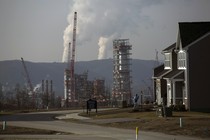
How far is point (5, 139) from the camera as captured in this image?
2708cm

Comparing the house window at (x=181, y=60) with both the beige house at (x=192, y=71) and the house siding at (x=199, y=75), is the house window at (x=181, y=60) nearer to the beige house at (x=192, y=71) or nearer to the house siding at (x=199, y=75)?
the beige house at (x=192, y=71)

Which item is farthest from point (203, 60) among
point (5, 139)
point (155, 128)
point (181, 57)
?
point (5, 139)

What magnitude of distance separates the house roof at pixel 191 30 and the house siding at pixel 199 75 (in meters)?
0.77

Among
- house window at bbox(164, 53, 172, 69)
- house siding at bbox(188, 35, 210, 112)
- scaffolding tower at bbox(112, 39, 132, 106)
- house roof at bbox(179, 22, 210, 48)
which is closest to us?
house siding at bbox(188, 35, 210, 112)

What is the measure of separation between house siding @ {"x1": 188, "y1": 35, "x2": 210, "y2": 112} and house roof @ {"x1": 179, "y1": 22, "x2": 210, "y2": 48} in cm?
77

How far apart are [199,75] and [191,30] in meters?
5.43

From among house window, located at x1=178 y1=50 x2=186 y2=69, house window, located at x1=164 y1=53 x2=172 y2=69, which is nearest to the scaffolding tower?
house window, located at x1=164 y1=53 x2=172 y2=69

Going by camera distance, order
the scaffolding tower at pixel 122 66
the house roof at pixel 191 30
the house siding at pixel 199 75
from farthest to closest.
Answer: the scaffolding tower at pixel 122 66 → the house roof at pixel 191 30 → the house siding at pixel 199 75

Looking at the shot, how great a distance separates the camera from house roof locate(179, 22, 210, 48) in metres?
47.9

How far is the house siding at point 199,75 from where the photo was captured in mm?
47125

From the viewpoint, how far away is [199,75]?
47281mm

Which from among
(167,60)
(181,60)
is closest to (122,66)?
(167,60)

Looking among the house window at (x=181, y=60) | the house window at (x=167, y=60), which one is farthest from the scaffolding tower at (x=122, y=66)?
the house window at (x=181, y=60)

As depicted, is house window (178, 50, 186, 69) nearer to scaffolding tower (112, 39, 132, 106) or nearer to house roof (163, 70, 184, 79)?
house roof (163, 70, 184, 79)
